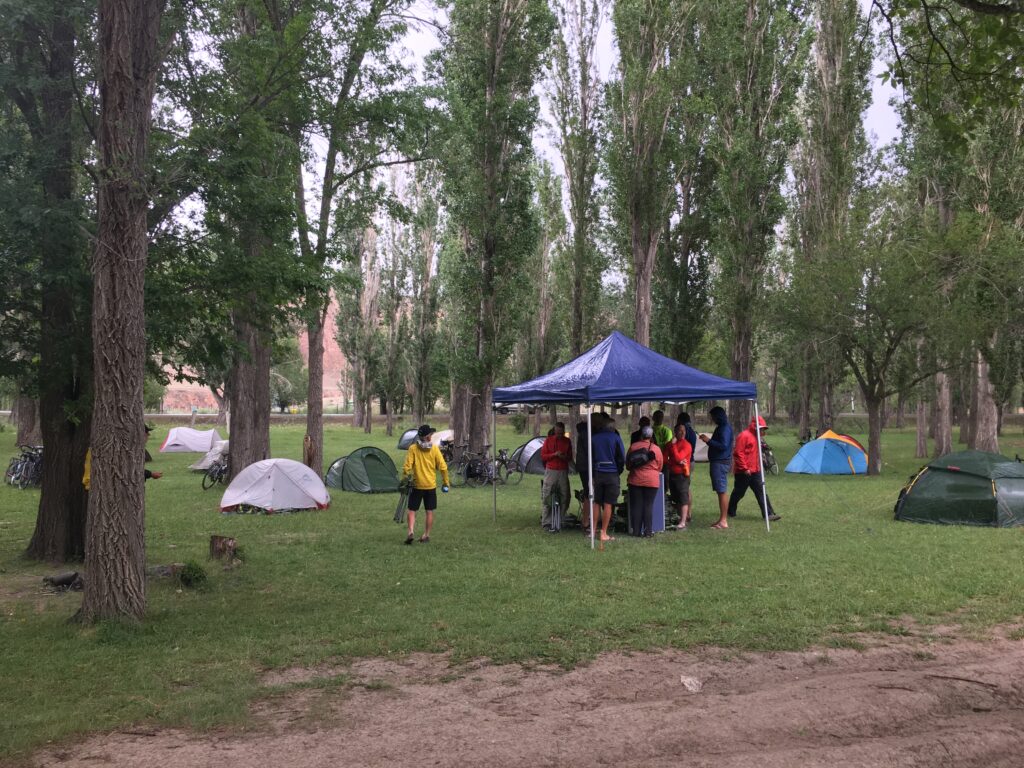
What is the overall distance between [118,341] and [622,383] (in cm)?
631

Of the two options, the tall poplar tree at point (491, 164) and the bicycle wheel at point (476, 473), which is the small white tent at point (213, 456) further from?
the tall poplar tree at point (491, 164)

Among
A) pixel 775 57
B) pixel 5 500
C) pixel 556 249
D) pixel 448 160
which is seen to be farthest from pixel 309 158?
pixel 556 249

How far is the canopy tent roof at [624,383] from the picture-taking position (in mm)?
10000

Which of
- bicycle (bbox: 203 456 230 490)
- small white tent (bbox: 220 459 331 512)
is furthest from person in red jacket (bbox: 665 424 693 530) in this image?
bicycle (bbox: 203 456 230 490)

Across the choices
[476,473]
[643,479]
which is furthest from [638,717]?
[476,473]

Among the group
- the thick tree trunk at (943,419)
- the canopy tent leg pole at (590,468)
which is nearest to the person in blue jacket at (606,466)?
the canopy tent leg pole at (590,468)

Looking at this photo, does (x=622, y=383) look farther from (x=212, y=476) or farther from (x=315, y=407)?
(x=212, y=476)

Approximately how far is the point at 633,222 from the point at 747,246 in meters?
3.23

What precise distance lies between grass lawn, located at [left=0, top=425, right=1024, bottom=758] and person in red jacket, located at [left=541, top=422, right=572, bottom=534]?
1.05 ft

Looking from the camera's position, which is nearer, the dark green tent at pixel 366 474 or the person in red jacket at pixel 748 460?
the person in red jacket at pixel 748 460

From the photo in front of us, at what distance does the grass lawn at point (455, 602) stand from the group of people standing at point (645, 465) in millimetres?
505

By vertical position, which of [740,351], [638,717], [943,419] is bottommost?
[638,717]

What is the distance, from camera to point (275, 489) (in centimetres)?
1309

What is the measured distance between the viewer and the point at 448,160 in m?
17.5
